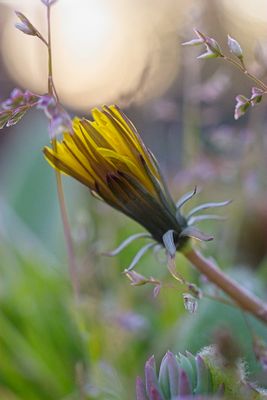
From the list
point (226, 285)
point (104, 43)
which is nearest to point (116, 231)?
point (104, 43)

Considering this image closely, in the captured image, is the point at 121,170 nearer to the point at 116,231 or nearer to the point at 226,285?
the point at 226,285

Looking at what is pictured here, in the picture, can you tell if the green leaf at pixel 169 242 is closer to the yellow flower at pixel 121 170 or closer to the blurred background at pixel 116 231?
the yellow flower at pixel 121 170

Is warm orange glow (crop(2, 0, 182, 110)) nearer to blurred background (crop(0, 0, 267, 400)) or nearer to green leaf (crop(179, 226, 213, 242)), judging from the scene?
blurred background (crop(0, 0, 267, 400))

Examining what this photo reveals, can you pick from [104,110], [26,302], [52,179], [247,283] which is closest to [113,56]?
[52,179]

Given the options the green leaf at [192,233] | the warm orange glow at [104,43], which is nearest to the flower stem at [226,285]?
the green leaf at [192,233]

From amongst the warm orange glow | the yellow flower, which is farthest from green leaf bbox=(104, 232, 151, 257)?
the warm orange glow

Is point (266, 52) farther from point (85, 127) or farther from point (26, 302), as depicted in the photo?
point (26, 302)
